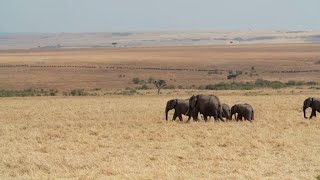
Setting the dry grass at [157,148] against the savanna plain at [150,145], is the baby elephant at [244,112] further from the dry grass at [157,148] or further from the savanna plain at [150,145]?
the dry grass at [157,148]

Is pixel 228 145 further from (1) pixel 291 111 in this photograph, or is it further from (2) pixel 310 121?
(1) pixel 291 111

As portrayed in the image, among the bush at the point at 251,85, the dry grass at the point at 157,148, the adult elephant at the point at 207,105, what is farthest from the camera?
Result: the bush at the point at 251,85

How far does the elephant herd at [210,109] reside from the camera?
82.5ft

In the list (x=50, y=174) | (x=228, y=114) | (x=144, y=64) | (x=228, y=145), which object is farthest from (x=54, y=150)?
(x=144, y=64)

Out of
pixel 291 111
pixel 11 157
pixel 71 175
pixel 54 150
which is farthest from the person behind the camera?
pixel 291 111

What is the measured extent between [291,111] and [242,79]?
41.8m

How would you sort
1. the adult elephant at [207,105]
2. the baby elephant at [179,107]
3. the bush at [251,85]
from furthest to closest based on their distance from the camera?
the bush at [251,85] < the baby elephant at [179,107] < the adult elephant at [207,105]

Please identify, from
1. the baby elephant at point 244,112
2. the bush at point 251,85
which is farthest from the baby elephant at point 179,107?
the bush at point 251,85

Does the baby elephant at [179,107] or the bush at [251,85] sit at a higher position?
the baby elephant at [179,107]

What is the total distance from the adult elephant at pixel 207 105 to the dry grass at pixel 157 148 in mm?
1218

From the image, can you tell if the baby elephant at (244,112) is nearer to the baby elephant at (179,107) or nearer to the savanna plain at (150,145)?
the savanna plain at (150,145)

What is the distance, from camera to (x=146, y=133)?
2150 cm

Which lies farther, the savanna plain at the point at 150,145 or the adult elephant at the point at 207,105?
the adult elephant at the point at 207,105

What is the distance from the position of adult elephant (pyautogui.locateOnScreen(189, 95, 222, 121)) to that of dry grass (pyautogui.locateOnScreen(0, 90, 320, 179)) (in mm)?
1218
